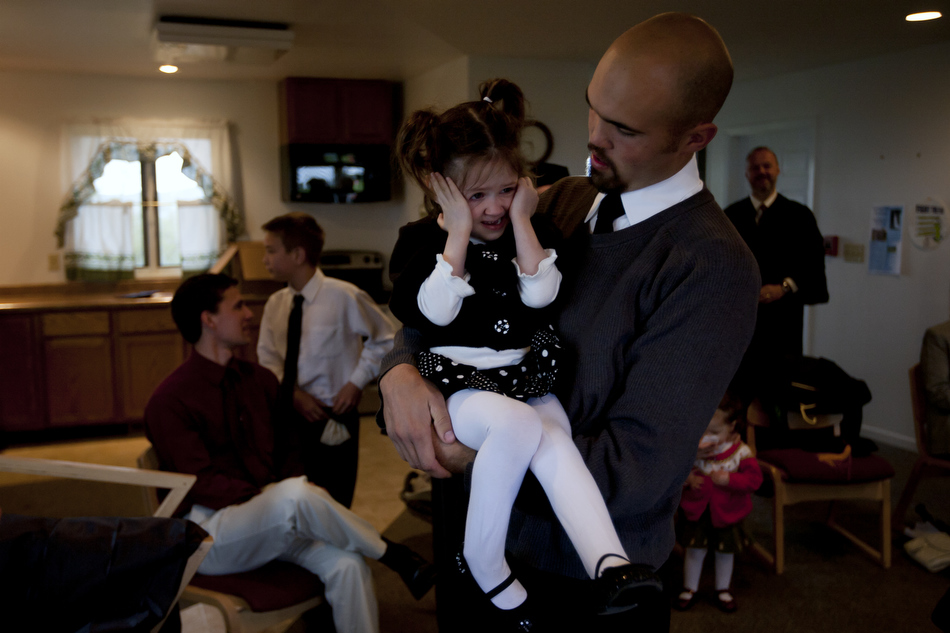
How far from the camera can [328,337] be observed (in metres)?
3.16

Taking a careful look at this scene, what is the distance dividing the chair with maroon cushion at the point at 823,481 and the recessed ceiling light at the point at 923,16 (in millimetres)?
2369

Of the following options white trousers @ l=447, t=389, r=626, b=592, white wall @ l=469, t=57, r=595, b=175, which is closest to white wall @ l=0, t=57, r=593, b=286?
white wall @ l=469, t=57, r=595, b=175

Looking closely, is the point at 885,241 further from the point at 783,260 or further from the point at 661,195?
the point at 661,195

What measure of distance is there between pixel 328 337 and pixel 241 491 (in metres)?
0.94

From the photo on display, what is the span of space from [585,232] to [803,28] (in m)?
3.61

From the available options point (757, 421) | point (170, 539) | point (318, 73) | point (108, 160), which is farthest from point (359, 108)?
point (170, 539)

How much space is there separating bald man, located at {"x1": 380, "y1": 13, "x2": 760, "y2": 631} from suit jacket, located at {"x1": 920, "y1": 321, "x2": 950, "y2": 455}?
2.73m

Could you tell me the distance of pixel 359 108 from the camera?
6121mm

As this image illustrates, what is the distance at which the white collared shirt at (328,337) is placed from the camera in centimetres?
313

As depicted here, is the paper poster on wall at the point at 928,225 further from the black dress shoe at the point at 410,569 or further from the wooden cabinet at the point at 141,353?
the wooden cabinet at the point at 141,353

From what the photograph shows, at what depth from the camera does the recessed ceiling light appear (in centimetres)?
379

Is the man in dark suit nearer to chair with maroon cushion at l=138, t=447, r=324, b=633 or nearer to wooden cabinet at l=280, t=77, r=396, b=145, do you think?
chair with maroon cushion at l=138, t=447, r=324, b=633

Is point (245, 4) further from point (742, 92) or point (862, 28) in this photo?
point (742, 92)

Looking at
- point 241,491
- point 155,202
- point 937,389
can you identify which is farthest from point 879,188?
point 155,202
